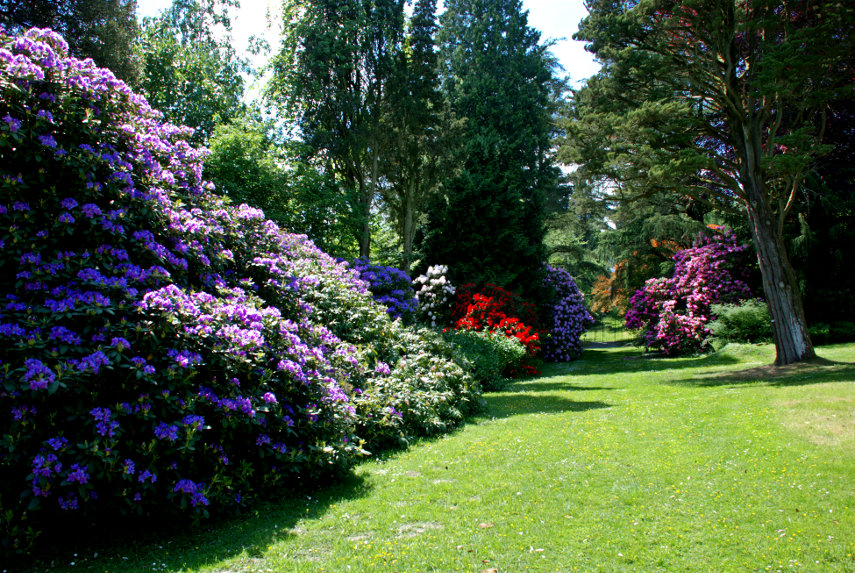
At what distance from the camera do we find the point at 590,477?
5.15m

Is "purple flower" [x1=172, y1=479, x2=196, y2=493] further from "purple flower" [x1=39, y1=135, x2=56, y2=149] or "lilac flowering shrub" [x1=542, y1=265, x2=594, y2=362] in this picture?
"lilac flowering shrub" [x1=542, y1=265, x2=594, y2=362]

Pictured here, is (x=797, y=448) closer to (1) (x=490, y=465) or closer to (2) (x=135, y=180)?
(1) (x=490, y=465)

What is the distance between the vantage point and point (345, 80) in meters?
19.1

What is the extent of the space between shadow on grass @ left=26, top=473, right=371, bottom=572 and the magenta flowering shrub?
55.5 feet

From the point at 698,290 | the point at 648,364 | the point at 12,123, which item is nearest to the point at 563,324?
the point at 648,364

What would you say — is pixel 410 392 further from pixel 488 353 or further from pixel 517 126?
pixel 517 126

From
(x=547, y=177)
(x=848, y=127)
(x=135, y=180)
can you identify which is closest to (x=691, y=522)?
(x=135, y=180)

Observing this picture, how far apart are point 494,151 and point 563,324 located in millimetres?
7230

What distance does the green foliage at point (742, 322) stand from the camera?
16297mm

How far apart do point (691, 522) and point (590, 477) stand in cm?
124

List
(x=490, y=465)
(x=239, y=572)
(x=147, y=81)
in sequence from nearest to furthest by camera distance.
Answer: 1. (x=239, y=572)
2. (x=490, y=465)
3. (x=147, y=81)

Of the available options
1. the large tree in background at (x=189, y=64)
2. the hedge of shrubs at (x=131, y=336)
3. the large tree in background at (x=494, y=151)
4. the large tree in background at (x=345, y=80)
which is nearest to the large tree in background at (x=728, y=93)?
the large tree in background at (x=494, y=151)

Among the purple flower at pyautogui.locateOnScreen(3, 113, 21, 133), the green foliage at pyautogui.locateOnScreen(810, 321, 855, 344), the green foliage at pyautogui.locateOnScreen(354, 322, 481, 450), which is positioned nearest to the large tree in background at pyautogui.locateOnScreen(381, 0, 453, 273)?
the green foliage at pyautogui.locateOnScreen(354, 322, 481, 450)

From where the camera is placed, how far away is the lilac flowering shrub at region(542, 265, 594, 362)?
20594mm
